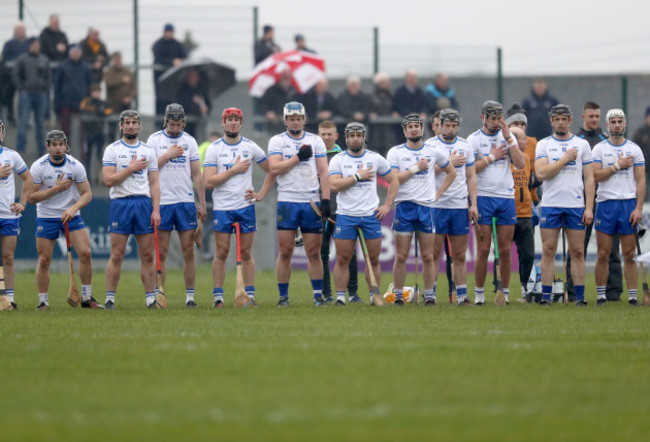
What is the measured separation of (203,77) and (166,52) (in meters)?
1.05

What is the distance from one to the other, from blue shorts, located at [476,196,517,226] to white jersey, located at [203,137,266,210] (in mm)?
2975

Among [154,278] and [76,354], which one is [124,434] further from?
[154,278]

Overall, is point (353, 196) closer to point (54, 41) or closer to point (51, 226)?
point (51, 226)

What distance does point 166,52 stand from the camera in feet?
75.5

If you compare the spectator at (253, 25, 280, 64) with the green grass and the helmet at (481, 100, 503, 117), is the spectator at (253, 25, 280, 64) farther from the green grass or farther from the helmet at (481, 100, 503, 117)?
the green grass

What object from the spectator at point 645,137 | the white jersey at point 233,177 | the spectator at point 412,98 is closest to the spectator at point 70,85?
the spectator at point 412,98

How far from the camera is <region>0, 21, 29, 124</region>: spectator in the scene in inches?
886

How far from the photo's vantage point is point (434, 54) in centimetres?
2348

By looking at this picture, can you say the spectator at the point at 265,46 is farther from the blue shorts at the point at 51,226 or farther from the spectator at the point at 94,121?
the blue shorts at the point at 51,226

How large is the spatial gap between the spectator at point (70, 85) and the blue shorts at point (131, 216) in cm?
1005

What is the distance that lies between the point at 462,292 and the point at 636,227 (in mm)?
2325

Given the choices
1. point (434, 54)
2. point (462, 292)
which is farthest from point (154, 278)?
point (434, 54)

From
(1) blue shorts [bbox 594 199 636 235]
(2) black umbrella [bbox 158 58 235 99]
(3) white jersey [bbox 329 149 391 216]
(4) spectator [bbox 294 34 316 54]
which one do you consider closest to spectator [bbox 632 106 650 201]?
(4) spectator [bbox 294 34 316 54]

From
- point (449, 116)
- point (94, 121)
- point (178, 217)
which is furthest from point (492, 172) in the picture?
point (94, 121)
